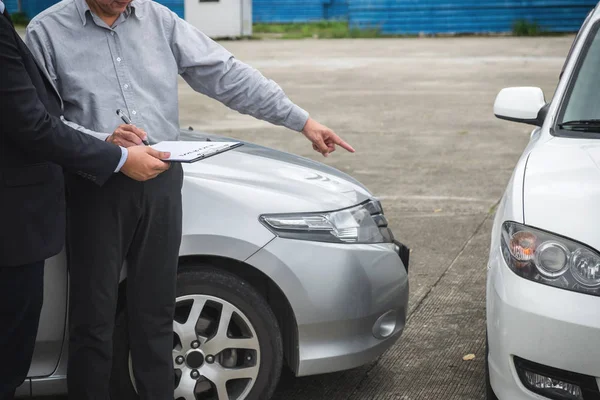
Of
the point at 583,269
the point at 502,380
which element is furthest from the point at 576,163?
the point at 502,380

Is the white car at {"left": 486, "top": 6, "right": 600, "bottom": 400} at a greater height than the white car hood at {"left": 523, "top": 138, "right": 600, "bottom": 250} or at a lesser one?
lesser

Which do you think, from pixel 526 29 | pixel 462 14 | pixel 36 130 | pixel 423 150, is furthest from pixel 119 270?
pixel 462 14

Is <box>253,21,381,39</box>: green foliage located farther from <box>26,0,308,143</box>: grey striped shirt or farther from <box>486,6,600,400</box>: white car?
<box>26,0,308,143</box>: grey striped shirt

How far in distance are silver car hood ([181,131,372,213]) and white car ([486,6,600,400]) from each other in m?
0.64

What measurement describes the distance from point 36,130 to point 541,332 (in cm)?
169

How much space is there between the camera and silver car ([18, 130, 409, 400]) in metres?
3.43

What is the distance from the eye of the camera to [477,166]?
921 centimetres

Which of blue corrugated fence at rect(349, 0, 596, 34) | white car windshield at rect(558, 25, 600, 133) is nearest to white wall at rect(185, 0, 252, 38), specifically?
blue corrugated fence at rect(349, 0, 596, 34)

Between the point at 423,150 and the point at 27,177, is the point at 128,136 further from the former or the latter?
the point at 423,150

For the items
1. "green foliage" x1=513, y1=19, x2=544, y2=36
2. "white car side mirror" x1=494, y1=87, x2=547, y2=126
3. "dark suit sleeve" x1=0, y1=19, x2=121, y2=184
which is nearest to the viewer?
"dark suit sleeve" x1=0, y1=19, x2=121, y2=184

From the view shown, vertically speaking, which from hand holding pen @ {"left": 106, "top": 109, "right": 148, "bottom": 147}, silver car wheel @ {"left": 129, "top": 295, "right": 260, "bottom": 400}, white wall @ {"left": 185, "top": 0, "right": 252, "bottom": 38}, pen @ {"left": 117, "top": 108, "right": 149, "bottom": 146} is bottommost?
white wall @ {"left": 185, "top": 0, "right": 252, "bottom": 38}

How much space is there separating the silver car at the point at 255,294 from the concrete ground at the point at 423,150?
467mm

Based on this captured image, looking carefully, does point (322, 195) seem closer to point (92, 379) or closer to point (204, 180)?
point (204, 180)

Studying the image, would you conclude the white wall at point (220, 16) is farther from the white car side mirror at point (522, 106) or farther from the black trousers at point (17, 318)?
the black trousers at point (17, 318)
